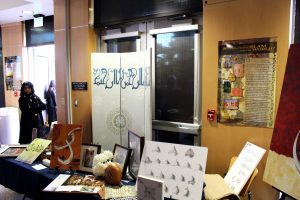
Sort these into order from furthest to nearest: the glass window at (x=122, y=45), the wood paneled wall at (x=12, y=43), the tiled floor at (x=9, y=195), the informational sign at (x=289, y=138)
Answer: the wood paneled wall at (x=12, y=43) < the glass window at (x=122, y=45) < the tiled floor at (x=9, y=195) < the informational sign at (x=289, y=138)

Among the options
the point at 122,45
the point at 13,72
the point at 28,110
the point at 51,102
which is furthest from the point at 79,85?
the point at 13,72

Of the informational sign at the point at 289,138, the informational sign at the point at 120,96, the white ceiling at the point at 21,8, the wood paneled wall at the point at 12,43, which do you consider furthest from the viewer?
the wood paneled wall at the point at 12,43

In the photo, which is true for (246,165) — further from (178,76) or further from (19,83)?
(19,83)

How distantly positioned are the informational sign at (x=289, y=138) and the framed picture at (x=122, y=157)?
1.17 meters

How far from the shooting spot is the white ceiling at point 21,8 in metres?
4.52

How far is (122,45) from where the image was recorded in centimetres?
393

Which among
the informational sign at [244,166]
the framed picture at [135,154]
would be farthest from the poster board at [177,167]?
the informational sign at [244,166]

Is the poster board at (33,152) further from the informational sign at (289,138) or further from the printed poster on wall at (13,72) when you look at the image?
the printed poster on wall at (13,72)

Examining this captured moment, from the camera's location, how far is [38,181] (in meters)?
2.55

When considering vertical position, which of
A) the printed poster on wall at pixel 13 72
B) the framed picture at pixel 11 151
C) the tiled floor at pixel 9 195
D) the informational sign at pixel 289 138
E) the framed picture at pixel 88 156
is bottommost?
the tiled floor at pixel 9 195

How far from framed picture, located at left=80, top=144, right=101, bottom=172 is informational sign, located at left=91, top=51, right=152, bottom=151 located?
84cm

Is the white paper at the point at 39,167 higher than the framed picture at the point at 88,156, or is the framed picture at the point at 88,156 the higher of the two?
the framed picture at the point at 88,156

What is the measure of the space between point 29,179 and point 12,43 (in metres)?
4.65

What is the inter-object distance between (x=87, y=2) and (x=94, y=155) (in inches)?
97.7
